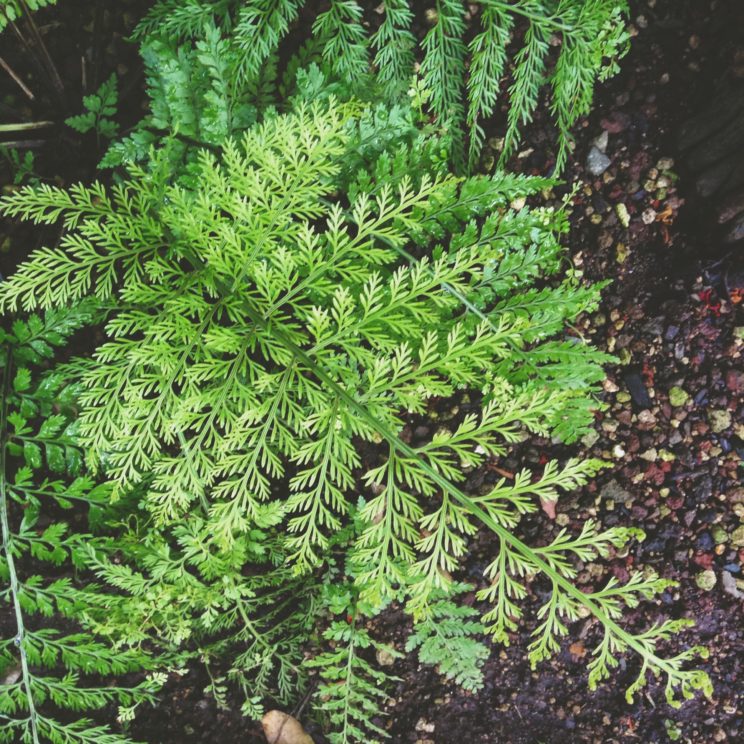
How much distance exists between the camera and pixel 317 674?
2678 mm

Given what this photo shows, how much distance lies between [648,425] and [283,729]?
1.87m

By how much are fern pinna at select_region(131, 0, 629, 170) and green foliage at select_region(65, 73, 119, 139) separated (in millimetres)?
227

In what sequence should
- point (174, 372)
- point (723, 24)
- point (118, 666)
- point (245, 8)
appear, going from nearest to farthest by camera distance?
1. point (174, 372)
2. point (245, 8)
3. point (118, 666)
4. point (723, 24)

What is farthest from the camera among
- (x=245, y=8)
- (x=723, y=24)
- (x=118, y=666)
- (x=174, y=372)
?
(x=723, y=24)

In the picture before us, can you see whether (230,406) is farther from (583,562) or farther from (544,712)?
(544,712)

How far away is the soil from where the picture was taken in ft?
8.16

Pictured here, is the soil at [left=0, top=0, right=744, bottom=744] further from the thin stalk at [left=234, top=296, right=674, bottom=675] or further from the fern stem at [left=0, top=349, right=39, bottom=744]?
the fern stem at [left=0, top=349, right=39, bottom=744]

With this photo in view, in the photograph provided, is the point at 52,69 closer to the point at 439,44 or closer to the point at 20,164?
the point at 20,164

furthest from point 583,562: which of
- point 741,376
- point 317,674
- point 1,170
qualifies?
point 1,170

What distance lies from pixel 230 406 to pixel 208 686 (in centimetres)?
124

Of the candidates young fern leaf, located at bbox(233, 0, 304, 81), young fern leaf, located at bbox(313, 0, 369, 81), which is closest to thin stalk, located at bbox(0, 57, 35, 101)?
young fern leaf, located at bbox(233, 0, 304, 81)

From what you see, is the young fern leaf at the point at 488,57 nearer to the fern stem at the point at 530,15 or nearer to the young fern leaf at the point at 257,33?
the fern stem at the point at 530,15

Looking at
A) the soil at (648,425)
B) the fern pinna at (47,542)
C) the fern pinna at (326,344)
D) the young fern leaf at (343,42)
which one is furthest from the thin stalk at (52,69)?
the young fern leaf at (343,42)

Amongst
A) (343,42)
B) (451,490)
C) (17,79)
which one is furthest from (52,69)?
(451,490)
